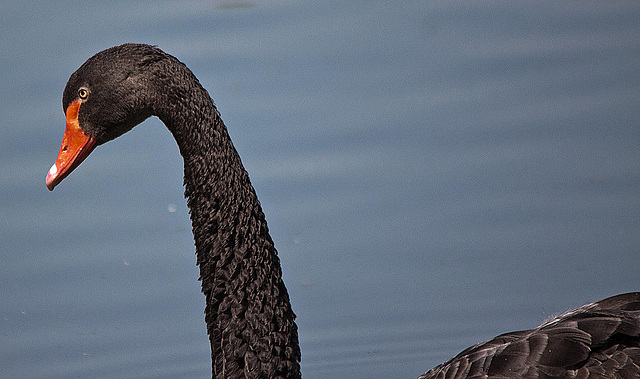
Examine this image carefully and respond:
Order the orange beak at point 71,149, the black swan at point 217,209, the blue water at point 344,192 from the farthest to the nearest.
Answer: the blue water at point 344,192 < the orange beak at point 71,149 < the black swan at point 217,209

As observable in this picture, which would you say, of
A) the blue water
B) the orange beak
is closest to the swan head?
the orange beak

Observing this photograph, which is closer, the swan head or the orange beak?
the swan head

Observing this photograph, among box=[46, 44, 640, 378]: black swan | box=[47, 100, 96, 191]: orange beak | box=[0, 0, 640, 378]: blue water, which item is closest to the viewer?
box=[46, 44, 640, 378]: black swan

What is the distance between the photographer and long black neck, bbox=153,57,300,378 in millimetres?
3072

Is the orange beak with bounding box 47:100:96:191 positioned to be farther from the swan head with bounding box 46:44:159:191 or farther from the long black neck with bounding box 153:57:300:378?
the long black neck with bounding box 153:57:300:378

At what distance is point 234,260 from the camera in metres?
3.12

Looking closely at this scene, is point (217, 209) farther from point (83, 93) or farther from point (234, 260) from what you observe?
point (83, 93)

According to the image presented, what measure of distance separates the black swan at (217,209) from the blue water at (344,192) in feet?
4.26

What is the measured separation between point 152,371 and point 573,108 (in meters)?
2.57

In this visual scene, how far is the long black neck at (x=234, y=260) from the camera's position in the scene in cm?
307

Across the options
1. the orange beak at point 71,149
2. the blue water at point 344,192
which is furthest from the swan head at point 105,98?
the blue water at point 344,192

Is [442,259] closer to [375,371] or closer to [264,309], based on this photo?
[375,371]

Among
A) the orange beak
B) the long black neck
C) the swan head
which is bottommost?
the long black neck

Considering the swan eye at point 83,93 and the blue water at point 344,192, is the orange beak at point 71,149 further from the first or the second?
the blue water at point 344,192
